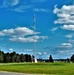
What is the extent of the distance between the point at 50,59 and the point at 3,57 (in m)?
32.2

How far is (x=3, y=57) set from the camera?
192 m

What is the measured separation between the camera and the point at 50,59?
18125 cm
